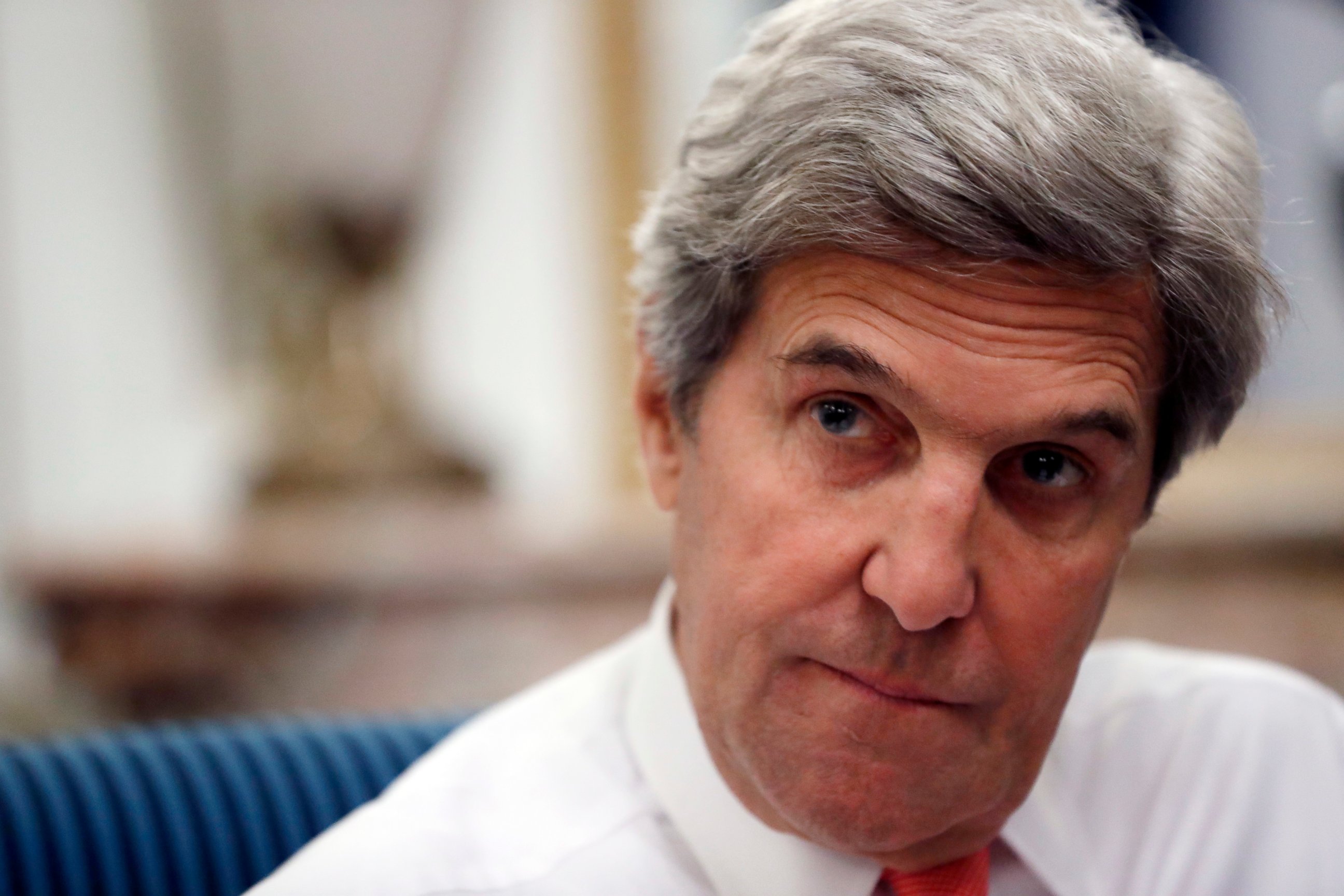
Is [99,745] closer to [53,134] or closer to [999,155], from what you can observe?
[999,155]

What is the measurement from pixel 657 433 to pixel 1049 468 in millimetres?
378

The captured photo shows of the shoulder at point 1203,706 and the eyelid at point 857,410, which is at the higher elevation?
the eyelid at point 857,410

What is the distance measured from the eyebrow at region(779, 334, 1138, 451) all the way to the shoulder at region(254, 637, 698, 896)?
46 centimetres

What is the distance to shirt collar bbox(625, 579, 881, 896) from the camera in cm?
105

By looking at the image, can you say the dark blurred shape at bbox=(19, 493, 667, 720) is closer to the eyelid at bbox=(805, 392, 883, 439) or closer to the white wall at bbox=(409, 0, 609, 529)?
the white wall at bbox=(409, 0, 609, 529)

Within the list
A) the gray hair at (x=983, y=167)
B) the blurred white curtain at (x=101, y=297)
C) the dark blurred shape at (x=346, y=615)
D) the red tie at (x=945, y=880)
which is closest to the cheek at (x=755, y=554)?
the gray hair at (x=983, y=167)

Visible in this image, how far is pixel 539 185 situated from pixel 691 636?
2701mm

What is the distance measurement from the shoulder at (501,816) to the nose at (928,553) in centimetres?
37

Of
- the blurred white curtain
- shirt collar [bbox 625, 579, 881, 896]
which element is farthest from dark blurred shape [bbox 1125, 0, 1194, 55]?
shirt collar [bbox 625, 579, 881, 896]

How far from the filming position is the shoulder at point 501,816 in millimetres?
1037

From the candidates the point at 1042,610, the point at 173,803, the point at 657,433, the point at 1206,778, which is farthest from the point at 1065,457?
the point at 173,803

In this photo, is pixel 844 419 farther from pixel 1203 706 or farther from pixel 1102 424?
pixel 1203 706

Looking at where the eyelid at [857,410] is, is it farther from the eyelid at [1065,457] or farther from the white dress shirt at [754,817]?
the white dress shirt at [754,817]

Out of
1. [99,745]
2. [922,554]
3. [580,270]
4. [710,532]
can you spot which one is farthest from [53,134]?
[922,554]
